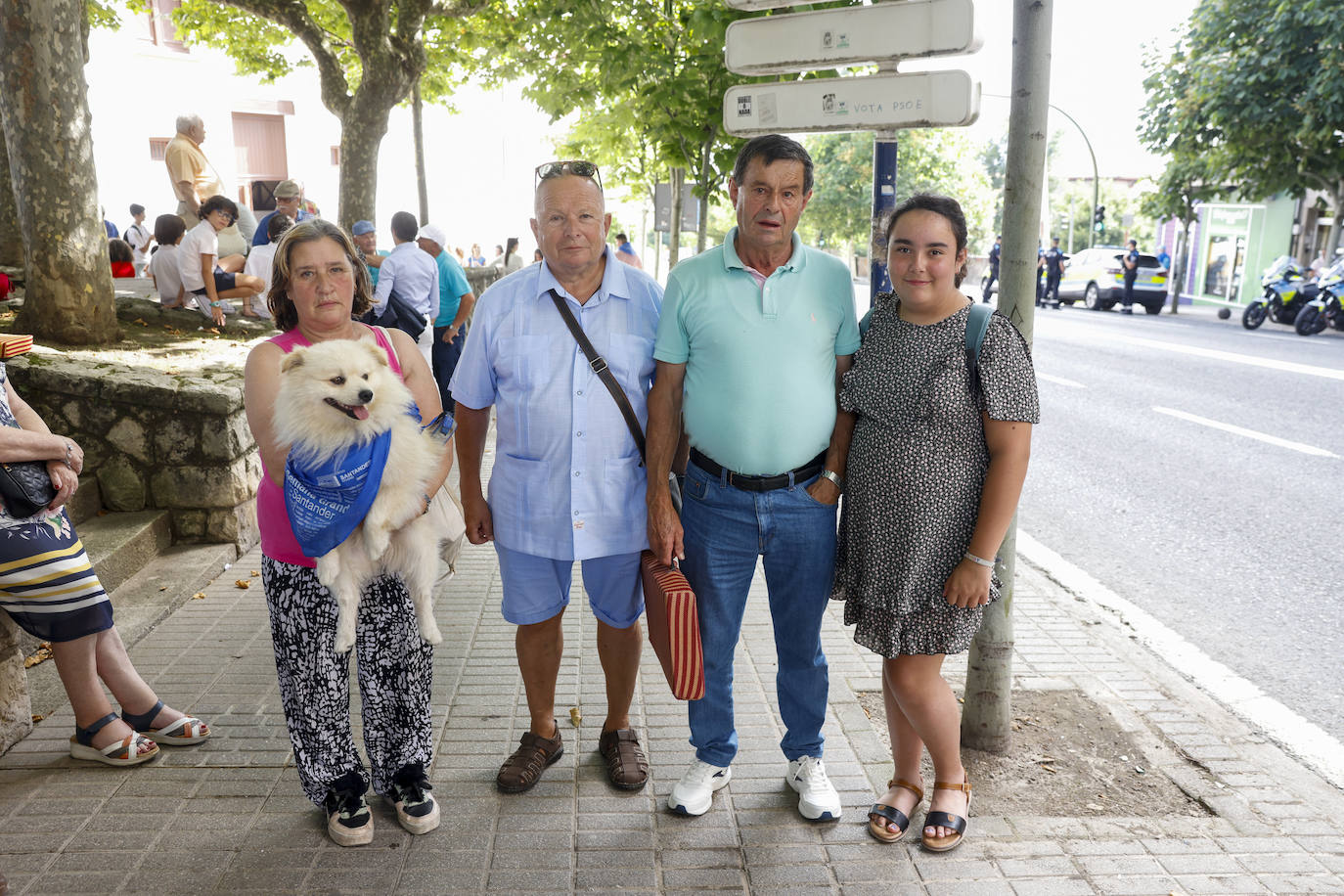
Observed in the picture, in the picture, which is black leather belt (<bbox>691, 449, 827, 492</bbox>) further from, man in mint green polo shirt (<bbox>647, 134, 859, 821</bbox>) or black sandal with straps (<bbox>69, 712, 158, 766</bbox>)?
black sandal with straps (<bbox>69, 712, 158, 766</bbox>)

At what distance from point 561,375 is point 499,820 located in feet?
5.07

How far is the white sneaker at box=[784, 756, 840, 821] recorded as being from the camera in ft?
10.7

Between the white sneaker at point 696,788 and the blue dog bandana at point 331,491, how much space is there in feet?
4.87

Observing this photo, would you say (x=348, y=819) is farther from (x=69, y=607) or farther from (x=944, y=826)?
(x=944, y=826)

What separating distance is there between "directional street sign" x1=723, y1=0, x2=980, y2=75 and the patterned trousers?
2.99 metres

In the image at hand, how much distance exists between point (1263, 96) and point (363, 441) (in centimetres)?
2764

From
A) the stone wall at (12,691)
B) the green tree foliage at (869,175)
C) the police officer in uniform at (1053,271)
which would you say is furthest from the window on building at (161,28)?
the green tree foliage at (869,175)

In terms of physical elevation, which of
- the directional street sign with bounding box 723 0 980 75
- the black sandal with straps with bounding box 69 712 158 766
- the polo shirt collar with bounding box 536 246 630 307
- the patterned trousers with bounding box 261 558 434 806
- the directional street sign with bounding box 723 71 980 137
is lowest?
the black sandal with straps with bounding box 69 712 158 766

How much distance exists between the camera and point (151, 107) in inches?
973

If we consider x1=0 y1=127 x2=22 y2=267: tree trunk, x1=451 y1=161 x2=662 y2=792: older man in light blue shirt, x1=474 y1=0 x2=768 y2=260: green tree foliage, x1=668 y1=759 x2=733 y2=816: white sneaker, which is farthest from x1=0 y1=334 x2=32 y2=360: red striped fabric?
x1=0 y1=127 x2=22 y2=267: tree trunk

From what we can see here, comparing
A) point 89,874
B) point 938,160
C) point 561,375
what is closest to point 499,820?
point 89,874

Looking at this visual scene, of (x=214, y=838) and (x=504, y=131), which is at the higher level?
(x=504, y=131)

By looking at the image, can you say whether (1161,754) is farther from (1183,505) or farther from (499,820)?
(1183,505)

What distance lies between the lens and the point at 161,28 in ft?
81.9
